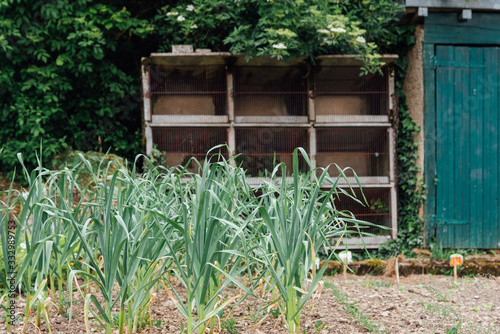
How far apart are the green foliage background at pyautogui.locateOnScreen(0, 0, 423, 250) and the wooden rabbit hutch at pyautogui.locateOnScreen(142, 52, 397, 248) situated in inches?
10.7

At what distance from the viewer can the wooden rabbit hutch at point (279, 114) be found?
5.06 meters

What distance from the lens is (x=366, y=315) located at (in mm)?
2420

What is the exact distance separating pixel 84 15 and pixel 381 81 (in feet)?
10.3

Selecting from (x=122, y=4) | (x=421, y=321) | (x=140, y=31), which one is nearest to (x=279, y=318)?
(x=421, y=321)

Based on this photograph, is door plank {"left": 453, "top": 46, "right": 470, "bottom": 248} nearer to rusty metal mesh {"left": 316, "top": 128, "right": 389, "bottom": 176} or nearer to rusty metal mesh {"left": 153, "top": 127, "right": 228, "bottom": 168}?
rusty metal mesh {"left": 316, "top": 128, "right": 389, "bottom": 176}

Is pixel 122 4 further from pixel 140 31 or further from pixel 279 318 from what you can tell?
pixel 279 318

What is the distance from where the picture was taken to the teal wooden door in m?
5.21

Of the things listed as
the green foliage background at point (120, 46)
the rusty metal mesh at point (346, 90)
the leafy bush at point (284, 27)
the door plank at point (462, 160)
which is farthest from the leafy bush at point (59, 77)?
the door plank at point (462, 160)

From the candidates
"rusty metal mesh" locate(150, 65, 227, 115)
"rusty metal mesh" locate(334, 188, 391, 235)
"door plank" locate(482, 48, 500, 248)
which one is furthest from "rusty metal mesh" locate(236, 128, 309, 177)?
"door plank" locate(482, 48, 500, 248)

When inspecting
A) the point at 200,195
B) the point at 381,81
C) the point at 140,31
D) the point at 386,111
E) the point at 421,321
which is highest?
the point at 140,31

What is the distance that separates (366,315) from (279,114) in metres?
3.17

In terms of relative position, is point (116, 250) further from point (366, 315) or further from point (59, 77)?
point (59, 77)

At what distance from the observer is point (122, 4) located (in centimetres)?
567

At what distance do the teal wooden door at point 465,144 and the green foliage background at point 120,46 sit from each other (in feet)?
0.96
